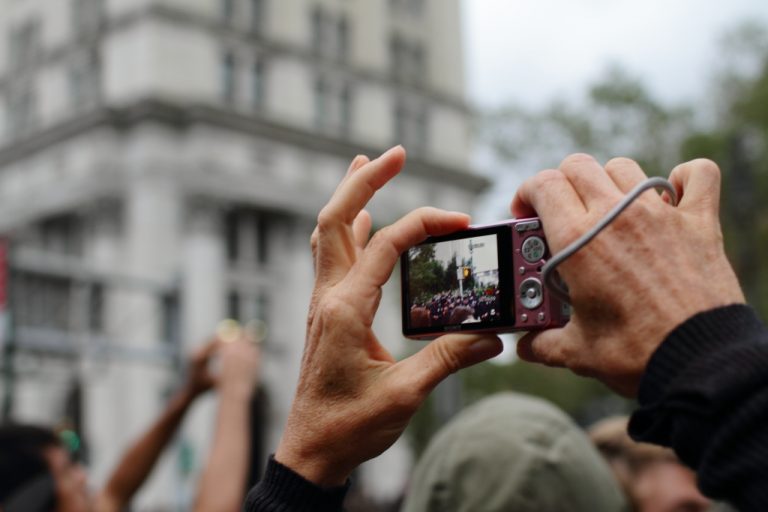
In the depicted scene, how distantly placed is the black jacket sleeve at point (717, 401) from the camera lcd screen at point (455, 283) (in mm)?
342

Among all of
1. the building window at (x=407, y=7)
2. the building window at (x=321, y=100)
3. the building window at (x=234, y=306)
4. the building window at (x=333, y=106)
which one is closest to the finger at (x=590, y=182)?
the building window at (x=234, y=306)

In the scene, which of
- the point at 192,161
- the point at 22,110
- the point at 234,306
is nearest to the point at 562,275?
the point at 192,161

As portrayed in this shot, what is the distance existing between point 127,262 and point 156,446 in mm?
33231

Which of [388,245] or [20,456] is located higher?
[388,245]

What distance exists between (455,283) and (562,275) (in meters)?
0.27

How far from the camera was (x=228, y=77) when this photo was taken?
4034 centimetres

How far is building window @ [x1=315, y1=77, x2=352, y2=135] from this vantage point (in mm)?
42562

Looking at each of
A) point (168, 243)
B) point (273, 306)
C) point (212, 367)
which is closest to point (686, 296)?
point (212, 367)

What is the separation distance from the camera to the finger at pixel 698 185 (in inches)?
61.2

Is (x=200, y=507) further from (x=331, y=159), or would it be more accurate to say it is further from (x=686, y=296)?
(x=331, y=159)

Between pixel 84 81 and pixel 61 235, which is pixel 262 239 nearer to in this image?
pixel 61 235

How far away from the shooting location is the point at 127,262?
1444 inches

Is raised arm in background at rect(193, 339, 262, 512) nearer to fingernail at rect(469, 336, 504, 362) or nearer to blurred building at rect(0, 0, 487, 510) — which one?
fingernail at rect(469, 336, 504, 362)

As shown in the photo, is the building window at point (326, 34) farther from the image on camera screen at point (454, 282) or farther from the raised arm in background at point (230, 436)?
the image on camera screen at point (454, 282)
